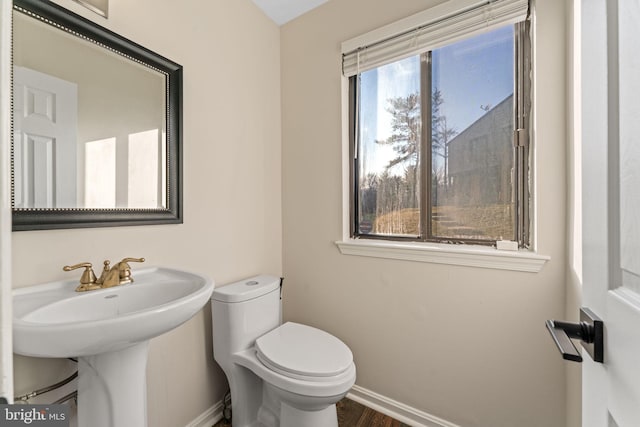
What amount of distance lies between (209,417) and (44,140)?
1.44 metres

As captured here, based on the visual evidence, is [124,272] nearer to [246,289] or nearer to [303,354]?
[246,289]

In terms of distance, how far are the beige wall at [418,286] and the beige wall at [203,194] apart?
198mm

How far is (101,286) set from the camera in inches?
36.7

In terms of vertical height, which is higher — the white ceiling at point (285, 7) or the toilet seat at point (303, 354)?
the white ceiling at point (285, 7)

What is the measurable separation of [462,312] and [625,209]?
1052 millimetres

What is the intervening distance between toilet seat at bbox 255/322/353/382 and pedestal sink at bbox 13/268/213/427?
0.48 metres

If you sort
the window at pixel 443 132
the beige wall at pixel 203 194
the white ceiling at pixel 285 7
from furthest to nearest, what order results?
the white ceiling at pixel 285 7 < the window at pixel 443 132 < the beige wall at pixel 203 194

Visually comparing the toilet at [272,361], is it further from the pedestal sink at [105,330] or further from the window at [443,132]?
the window at [443,132]

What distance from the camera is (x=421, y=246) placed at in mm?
1414

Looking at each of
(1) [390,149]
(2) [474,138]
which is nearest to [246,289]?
(1) [390,149]

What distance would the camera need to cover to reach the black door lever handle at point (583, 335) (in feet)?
1.45

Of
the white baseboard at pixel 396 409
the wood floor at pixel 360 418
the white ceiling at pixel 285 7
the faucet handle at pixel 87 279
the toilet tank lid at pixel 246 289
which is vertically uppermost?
the white ceiling at pixel 285 7

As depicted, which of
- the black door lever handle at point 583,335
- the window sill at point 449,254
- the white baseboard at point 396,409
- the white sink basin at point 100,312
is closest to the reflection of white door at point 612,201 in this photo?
the black door lever handle at point 583,335

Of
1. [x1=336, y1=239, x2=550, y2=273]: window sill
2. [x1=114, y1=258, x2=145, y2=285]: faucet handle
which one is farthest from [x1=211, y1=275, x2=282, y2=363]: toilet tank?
[x1=336, y1=239, x2=550, y2=273]: window sill
